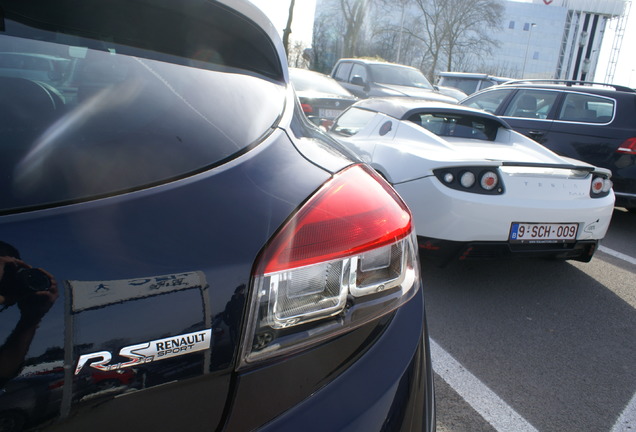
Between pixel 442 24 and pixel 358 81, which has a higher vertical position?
pixel 442 24

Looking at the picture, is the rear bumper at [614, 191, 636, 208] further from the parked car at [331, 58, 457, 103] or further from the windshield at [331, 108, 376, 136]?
the parked car at [331, 58, 457, 103]

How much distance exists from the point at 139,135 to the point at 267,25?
2.21 feet

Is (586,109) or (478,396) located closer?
(478,396)

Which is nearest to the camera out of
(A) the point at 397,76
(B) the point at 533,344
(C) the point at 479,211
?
(B) the point at 533,344

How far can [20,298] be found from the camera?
2.24 feet

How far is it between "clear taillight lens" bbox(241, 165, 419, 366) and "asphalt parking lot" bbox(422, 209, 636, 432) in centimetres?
143

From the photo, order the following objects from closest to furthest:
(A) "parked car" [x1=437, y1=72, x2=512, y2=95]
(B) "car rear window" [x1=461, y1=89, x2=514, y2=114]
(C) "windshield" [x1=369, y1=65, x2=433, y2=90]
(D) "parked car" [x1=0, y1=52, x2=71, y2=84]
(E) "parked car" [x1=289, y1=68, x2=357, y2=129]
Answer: (D) "parked car" [x1=0, y1=52, x2=71, y2=84]
(B) "car rear window" [x1=461, y1=89, x2=514, y2=114]
(E) "parked car" [x1=289, y1=68, x2=357, y2=129]
(C) "windshield" [x1=369, y1=65, x2=433, y2=90]
(A) "parked car" [x1=437, y1=72, x2=512, y2=95]

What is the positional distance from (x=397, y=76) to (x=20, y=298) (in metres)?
11.6

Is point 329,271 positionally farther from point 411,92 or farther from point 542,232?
point 411,92

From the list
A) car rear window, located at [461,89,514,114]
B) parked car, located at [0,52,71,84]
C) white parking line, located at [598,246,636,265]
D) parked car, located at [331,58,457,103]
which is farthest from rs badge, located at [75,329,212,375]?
parked car, located at [331,58,457,103]

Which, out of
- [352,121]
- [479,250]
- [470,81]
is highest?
[470,81]

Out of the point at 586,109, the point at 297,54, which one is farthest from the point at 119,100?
the point at 297,54

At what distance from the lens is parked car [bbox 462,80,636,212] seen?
547 cm

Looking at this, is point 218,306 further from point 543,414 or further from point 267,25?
point 543,414
